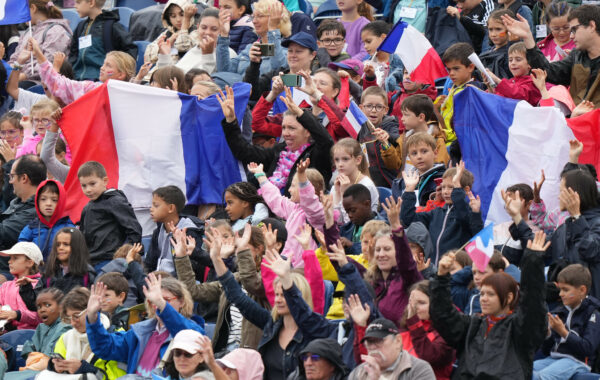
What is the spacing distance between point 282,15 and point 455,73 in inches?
94.2

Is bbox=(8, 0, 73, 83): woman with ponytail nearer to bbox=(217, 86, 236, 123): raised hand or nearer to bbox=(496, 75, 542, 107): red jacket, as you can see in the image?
bbox=(217, 86, 236, 123): raised hand

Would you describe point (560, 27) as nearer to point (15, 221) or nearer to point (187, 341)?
point (15, 221)

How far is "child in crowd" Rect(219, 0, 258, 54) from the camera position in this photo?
14.1 meters

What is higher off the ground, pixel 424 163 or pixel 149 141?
pixel 424 163

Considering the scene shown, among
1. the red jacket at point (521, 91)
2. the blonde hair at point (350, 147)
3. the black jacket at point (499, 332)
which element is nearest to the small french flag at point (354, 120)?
the blonde hair at point (350, 147)

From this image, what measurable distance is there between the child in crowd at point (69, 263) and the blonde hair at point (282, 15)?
149 inches

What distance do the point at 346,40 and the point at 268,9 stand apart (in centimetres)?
183

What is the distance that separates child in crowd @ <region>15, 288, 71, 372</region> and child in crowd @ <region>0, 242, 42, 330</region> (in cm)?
31

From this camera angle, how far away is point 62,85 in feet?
42.7

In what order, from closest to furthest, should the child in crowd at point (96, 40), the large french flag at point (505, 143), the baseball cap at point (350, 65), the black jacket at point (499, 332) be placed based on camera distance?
the black jacket at point (499, 332) → the large french flag at point (505, 143) → the baseball cap at point (350, 65) → the child in crowd at point (96, 40)

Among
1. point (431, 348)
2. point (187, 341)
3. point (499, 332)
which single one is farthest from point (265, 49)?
point (499, 332)

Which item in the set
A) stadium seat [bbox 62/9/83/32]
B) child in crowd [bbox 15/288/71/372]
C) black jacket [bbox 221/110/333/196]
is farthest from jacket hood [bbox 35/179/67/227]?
stadium seat [bbox 62/9/83/32]

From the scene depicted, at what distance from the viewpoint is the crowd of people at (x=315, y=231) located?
7855 millimetres

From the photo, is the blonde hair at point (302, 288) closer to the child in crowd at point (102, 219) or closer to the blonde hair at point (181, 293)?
the blonde hair at point (181, 293)
